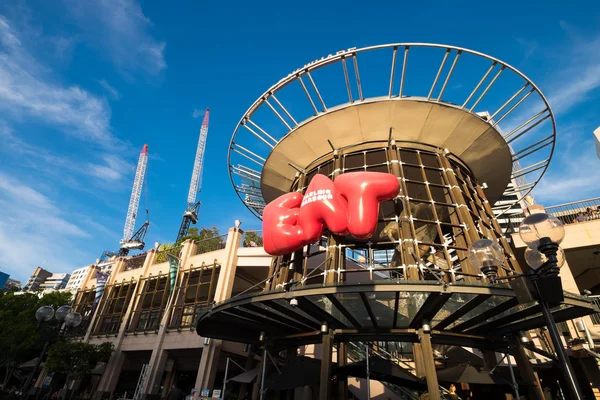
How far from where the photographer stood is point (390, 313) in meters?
11.9

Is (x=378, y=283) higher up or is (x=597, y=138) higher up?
(x=597, y=138)

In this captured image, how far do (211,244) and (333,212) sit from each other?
1924cm

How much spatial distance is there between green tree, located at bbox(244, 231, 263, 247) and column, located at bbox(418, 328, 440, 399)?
19.2 m

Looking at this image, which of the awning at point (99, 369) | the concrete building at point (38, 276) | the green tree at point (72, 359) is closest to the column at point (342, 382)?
the green tree at point (72, 359)

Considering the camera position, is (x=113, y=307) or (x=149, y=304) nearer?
(x=149, y=304)

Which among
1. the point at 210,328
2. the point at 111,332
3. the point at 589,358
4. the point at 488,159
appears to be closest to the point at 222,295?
the point at 210,328

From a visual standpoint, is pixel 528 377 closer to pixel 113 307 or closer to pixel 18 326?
pixel 113 307

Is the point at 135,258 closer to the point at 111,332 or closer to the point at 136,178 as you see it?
the point at 111,332

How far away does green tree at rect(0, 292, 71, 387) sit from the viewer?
26.8 meters

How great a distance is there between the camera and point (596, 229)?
21578 mm

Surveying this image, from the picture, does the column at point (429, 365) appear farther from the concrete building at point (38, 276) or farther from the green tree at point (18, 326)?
the concrete building at point (38, 276)

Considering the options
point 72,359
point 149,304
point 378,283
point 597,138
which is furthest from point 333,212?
point 597,138

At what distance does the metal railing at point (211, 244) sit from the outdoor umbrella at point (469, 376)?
20178 millimetres

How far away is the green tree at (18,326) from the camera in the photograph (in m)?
26.8
